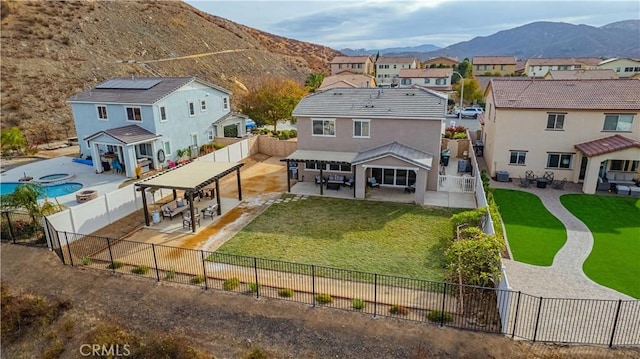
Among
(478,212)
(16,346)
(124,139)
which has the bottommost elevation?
(16,346)

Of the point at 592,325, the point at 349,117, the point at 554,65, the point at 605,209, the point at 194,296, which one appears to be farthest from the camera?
the point at 554,65

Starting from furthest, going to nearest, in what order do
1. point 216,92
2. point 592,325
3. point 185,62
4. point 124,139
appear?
point 185,62, point 216,92, point 124,139, point 592,325

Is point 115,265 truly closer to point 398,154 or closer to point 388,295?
point 388,295

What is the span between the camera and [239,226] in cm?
2050

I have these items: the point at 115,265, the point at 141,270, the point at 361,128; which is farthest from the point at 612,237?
the point at 115,265

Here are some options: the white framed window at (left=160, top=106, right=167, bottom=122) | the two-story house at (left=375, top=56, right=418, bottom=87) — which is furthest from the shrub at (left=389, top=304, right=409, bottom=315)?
the two-story house at (left=375, top=56, right=418, bottom=87)

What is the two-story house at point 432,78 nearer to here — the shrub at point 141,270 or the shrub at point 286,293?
the shrub at point 286,293

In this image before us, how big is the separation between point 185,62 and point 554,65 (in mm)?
85800

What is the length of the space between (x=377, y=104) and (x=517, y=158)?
11.2 m

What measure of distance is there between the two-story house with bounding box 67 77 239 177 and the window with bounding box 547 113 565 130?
28673mm

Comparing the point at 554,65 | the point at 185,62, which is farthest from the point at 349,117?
the point at 554,65

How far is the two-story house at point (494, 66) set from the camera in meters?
101

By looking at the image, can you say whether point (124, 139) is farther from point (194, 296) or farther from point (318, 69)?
point (318, 69)

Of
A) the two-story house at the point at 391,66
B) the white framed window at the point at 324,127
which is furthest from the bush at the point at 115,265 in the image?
the two-story house at the point at 391,66
